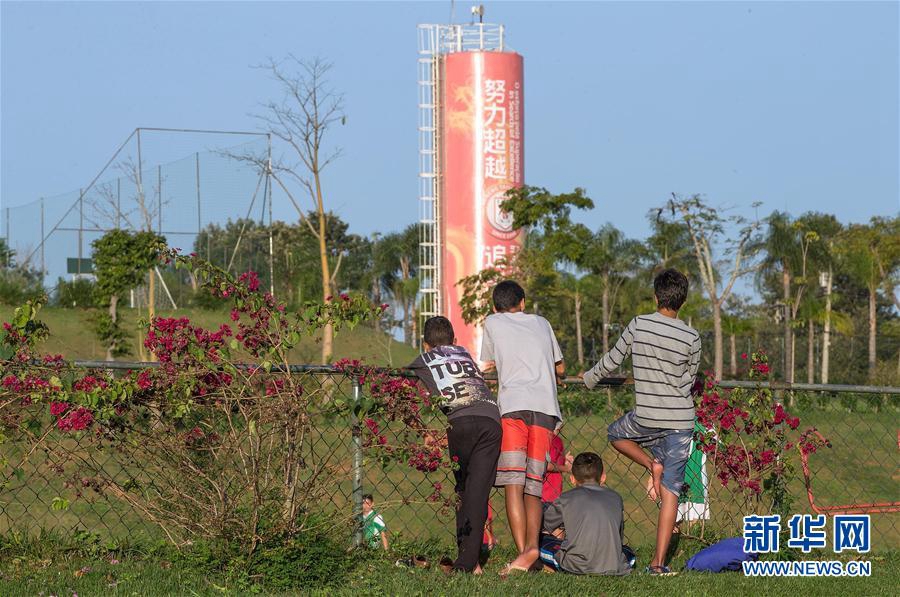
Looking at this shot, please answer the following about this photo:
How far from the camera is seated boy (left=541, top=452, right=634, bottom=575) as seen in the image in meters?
6.25

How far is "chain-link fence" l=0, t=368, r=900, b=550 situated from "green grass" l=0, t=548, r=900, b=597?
0.32 m

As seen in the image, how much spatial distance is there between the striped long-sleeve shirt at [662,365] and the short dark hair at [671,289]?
0.09 m

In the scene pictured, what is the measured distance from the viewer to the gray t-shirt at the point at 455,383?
20.4 feet

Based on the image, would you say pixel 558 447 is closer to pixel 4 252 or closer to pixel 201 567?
pixel 201 567

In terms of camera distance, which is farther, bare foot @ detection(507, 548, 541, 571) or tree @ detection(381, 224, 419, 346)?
tree @ detection(381, 224, 419, 346)

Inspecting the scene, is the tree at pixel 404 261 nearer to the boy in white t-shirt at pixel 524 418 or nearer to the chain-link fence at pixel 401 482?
the chain-link fence at pixel 401 482

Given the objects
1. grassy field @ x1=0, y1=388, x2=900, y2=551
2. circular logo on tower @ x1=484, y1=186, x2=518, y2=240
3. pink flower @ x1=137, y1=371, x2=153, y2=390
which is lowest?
grassy field @ x1=0, y1=388, x2=900, y2=551

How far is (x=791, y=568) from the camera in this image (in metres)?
6.67

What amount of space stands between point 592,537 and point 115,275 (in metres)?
22.3

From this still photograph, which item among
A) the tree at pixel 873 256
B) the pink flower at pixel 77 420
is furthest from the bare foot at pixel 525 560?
the tree at pixel 873 256

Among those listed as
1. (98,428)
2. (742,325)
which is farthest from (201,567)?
(742,325)

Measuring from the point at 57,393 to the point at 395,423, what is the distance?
1.82 meters

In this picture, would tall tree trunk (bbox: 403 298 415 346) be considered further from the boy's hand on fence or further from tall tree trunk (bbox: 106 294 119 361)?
the boy's hand on fence

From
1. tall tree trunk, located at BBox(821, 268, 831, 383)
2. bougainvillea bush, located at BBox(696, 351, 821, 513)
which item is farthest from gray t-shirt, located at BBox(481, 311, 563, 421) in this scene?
tall tree trunk, located at BBox(821, 268, 831, 383)
